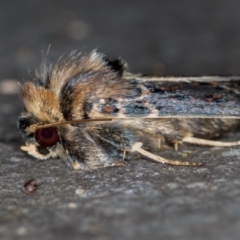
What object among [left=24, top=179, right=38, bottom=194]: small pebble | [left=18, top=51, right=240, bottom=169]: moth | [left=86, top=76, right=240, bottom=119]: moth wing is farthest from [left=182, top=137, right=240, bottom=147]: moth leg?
[left=24, top=179, right=38, bottom=194]: small pebble

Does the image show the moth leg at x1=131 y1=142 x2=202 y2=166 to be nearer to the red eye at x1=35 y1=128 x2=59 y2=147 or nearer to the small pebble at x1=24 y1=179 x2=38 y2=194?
the red eye at x1=35 y1=128 x2=59 y2=147

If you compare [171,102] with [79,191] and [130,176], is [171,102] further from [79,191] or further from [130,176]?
[79,191]

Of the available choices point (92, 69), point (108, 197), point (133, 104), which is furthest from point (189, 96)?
point (108, 197)

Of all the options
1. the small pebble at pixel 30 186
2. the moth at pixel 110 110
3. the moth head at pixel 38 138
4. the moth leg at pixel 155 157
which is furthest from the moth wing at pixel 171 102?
the small pebble at pixel 30 186

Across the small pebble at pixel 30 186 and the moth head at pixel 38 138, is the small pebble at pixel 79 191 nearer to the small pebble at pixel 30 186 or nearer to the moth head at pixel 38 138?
the small pebble at pixel 30 186

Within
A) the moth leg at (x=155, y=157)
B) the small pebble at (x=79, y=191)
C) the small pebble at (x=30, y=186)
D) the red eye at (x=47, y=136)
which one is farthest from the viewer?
the red eye at (x=47, y=136)

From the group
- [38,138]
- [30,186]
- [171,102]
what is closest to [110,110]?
[171,102]

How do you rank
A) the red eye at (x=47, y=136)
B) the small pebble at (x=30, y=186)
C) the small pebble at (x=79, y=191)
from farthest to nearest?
the red eye at (x=47, y=136)
the small pebble at (x=30, y=186)
the small pebble at (x=79, y=191)
